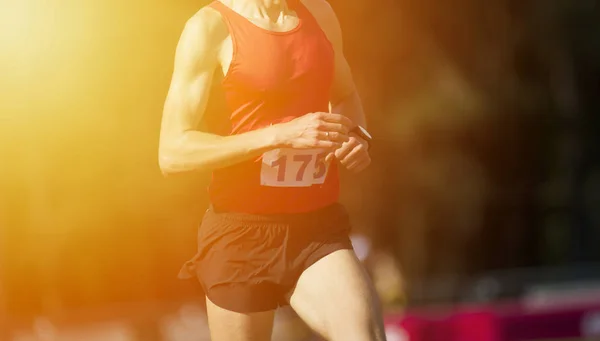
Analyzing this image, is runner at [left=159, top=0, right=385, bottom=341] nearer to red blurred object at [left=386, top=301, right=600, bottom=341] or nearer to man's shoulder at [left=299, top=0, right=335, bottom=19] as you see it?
man's shoulder at [left=299, top=0, right=335, bottom=19]

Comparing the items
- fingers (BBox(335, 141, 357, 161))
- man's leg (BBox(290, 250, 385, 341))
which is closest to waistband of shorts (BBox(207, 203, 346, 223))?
man's leg (BBox(290, 250, 385, 341))

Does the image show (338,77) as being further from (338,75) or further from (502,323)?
(502,323)

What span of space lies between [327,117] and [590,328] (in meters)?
4.59

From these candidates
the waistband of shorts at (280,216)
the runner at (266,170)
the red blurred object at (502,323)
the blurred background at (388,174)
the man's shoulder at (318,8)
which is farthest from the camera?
the red blurred object at (502,323)

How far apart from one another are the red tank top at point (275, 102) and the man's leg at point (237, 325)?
0.31m

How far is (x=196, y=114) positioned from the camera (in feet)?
8.57

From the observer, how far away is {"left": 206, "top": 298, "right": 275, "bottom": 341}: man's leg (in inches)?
104

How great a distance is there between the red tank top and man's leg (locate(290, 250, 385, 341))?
21 cm

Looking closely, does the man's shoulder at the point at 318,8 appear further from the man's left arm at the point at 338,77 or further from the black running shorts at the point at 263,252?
the black running shorts at the point at 263,252

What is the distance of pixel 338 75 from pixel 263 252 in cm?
62

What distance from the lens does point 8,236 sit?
4.73 m

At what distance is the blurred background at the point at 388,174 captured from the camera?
13.4ft

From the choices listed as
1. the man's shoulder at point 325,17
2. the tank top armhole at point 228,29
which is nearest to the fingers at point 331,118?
the tank top armhole at point 228,29

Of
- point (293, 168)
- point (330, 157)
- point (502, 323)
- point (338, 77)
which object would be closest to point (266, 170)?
point (293, 168)
